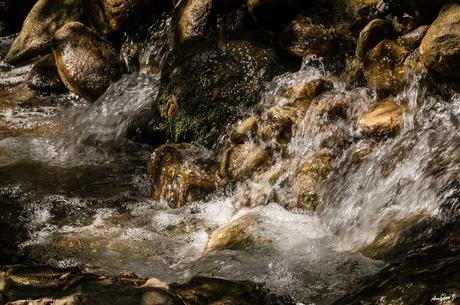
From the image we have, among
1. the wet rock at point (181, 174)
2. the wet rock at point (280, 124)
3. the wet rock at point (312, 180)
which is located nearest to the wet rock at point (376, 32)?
the wet rock at point (280, 124)

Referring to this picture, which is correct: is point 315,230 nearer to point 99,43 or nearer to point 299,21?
point 299,21

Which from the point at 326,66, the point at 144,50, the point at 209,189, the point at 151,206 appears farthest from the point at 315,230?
the point at 144,50

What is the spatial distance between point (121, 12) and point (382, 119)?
5.18 meters

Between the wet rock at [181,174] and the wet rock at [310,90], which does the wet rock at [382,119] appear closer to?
the wet rock at [310,90]

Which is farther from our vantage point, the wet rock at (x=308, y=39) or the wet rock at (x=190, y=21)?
the wet rock at (x=190, y=21)

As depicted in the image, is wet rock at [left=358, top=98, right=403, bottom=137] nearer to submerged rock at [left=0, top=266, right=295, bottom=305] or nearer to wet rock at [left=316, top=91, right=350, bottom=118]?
wet rock at [left=316, top=91, right=350, bottom=118]

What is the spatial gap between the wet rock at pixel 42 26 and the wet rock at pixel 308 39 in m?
4.73

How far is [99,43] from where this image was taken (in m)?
8.99

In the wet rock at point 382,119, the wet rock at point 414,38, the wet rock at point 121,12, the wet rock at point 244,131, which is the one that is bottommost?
the wet rock at point 244,131

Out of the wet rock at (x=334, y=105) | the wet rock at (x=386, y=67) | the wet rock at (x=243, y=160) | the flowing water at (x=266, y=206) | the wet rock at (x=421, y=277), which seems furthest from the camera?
the wet rock at (x=243, y=160)

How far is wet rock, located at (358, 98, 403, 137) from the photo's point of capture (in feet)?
17.6

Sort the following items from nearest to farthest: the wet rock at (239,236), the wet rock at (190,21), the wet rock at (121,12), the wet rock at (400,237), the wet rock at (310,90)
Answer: the wet rock at (400,237) → the wet rock at (239,236) → the wet rock at (310,90) → the wet rock at (190,21) → the wet rock at (121,12)

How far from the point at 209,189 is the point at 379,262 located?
2.52 meters

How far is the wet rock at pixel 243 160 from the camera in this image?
6.03m
